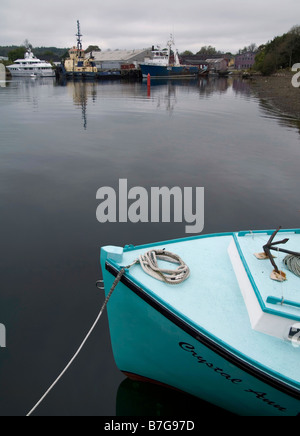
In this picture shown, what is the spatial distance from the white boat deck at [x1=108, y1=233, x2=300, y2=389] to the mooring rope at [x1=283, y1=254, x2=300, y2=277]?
3.7 inches

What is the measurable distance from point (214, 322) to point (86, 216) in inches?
274

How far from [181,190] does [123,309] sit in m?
8.45

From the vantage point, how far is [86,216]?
10289mm

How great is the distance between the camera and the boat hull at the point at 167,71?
90.9 m

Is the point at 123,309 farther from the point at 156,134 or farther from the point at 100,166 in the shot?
the point at 156,134

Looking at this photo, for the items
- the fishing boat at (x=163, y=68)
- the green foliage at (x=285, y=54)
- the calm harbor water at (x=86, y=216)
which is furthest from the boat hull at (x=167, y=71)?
the calm harbor water at (x=86, y=216)

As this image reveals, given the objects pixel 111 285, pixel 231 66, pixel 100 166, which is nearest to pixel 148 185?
pixel 100 166

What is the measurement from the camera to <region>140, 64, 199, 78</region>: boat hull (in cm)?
9088

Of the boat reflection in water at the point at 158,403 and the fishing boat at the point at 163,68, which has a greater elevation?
the fishing boat at the point at 163,68

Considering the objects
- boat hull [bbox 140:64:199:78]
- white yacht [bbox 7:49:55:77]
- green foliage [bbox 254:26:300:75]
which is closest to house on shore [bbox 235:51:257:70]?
boat hull [bbox 140:64:199:78]

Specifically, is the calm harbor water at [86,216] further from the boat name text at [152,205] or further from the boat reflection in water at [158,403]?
the boat name text at [152,205]

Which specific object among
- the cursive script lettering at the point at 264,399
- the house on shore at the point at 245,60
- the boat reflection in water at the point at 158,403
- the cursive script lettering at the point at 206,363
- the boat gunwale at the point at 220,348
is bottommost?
the boat reflection in water at the point at 158,403

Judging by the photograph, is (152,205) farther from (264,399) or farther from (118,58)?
(118,58)

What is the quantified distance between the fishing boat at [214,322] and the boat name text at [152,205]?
15.0 feet
